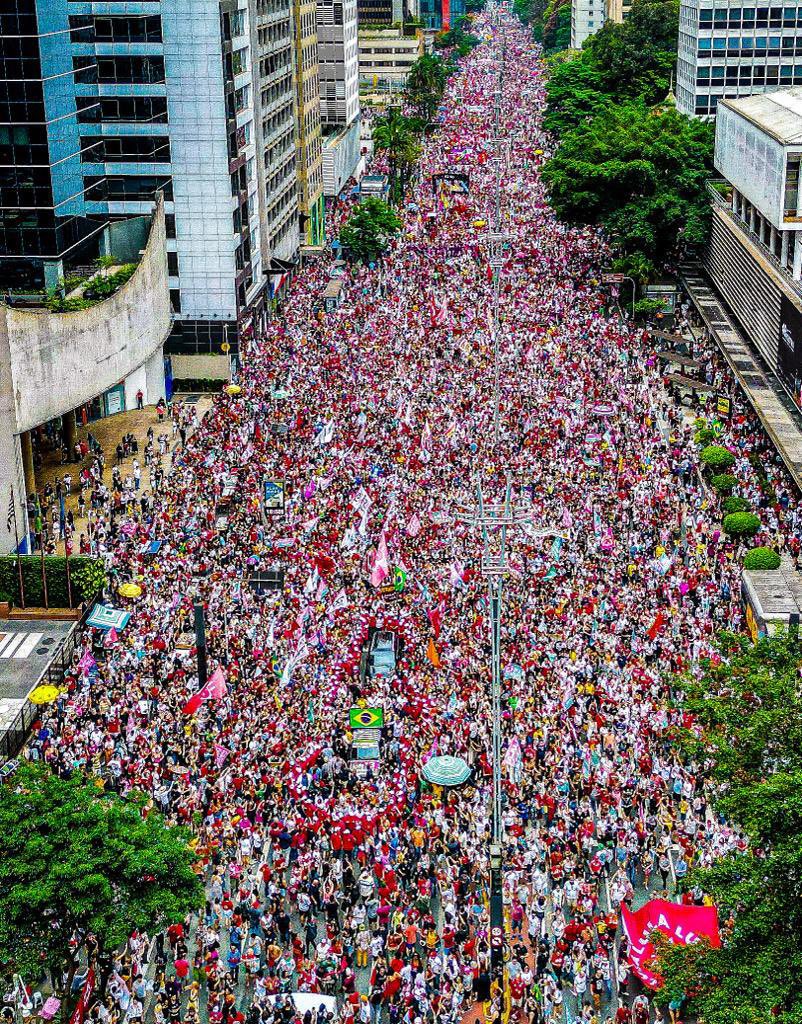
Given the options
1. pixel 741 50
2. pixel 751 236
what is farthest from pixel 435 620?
pixel 741 50

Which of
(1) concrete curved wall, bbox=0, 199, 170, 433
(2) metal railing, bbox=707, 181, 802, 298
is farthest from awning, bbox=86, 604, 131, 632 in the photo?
(2) metal railing, bbox=707, 181, 802, 298

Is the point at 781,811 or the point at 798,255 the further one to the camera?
the point at 798,255

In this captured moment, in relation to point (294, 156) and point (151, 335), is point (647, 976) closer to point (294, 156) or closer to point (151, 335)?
point (151, 335)

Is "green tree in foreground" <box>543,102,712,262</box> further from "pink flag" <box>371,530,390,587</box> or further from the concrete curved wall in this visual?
"pink flag" <box>371,530,390,587</box>

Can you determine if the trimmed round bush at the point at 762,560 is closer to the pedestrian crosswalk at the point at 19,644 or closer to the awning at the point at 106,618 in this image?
the awning at the point at 106,618

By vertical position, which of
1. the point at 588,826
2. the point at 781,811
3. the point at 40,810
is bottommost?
the point at 588,826

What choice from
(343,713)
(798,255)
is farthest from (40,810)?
(798,255)

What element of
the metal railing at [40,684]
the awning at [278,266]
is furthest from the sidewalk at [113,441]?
the awning at [278,266]
